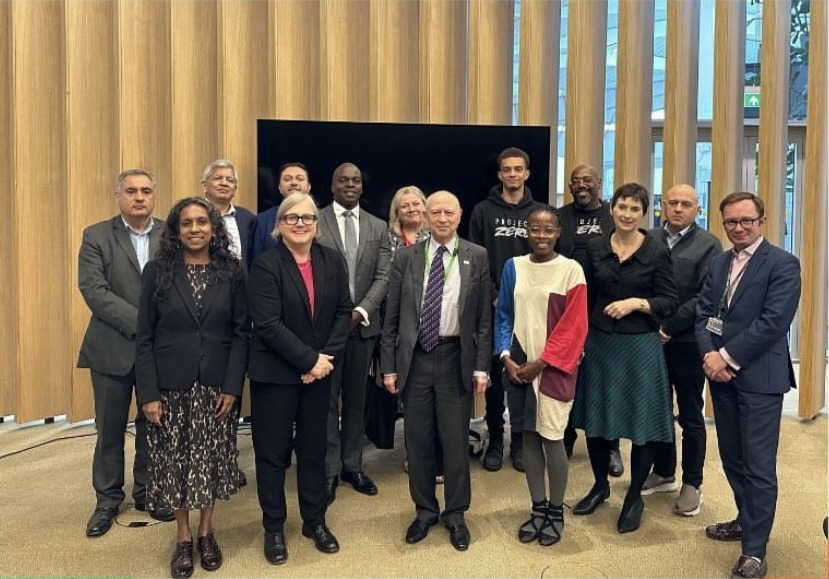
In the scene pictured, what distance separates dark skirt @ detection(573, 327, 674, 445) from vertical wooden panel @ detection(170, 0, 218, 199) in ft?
10.1

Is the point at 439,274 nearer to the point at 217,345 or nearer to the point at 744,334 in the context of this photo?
the point at 217,345

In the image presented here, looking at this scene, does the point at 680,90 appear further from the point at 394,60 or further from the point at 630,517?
the point at 630,517

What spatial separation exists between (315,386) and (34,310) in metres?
2.90

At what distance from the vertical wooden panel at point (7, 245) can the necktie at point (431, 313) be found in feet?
10.5

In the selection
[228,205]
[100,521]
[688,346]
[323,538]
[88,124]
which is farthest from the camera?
[88,124]

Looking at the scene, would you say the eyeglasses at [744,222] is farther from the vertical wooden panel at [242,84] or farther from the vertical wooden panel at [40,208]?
the vertical wooden panel at [40,208]

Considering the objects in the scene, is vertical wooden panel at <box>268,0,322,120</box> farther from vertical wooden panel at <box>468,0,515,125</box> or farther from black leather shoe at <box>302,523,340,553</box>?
black leather shoe at <box>302,523,340,553</box>

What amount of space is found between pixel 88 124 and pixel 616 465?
3981mm

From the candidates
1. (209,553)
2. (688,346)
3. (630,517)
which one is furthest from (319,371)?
(688,346)

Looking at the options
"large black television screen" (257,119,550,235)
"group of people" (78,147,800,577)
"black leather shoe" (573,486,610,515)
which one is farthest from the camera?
"large black television screen" (257,119,550,235)

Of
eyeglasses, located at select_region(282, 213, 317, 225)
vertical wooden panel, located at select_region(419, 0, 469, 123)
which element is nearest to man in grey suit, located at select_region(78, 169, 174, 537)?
eyeglasses, located at select_region(282, 213, 317, 225)

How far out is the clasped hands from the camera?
2705 mm

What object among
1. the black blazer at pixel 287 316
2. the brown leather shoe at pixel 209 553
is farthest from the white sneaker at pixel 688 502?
the brown leather shoe at pixel 209 553

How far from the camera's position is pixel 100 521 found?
311cm
